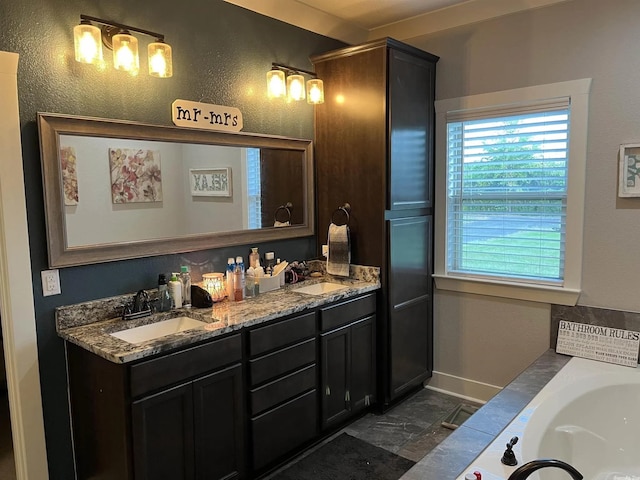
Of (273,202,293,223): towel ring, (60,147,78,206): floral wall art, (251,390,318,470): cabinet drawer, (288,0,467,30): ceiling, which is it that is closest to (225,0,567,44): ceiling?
(288,0,467,30): ceiling

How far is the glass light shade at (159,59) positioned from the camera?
7.82 feet

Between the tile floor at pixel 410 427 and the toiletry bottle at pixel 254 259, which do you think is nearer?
the tile floor at pixel 410 427

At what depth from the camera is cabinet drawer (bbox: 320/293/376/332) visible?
2854mm

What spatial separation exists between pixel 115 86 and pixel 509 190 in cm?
249

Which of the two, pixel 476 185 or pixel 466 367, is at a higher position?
pixel 476 185

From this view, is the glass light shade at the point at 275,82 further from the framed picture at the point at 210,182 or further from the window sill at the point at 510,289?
the window sill at the point at 510,289

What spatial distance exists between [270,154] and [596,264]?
2144mm

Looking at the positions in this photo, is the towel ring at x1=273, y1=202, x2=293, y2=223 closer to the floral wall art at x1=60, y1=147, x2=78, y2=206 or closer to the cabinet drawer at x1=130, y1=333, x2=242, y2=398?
the cabinet drawer at x1=130, y1=333, x2=242, y2=398

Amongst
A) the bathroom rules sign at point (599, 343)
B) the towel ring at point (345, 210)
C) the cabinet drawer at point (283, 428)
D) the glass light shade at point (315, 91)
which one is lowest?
the cabinet drawer at point (283, 428)

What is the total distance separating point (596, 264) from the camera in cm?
294

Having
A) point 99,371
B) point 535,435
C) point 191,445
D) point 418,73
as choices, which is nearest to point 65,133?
point 99,371

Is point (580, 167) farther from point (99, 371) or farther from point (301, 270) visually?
point (99, 371)

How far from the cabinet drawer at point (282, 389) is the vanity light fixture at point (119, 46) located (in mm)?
1686

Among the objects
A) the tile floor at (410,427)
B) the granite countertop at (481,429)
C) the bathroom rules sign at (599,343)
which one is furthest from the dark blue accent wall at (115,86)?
the bathroom rules sign at (599,343)
